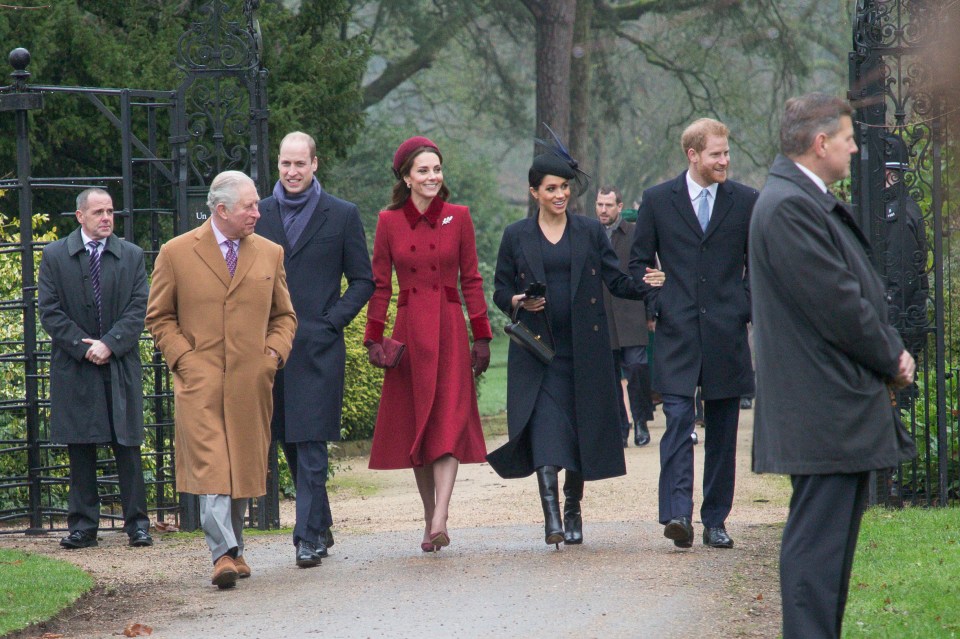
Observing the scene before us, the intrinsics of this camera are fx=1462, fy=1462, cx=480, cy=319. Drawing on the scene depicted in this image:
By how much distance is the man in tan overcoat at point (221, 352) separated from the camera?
684cm

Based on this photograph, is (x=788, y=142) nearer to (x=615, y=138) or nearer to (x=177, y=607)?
(x=177, y=607)

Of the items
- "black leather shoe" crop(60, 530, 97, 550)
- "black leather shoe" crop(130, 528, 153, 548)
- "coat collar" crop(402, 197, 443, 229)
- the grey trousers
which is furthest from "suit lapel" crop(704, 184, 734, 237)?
"black leather shoe" crop(60, 530, 97, 550)

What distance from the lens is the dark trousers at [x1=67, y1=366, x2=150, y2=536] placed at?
8.62 m

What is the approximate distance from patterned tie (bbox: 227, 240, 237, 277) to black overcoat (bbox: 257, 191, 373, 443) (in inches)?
23.0

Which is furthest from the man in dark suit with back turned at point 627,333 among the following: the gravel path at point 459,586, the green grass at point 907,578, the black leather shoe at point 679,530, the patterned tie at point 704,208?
the black leather shoe at point 679,530

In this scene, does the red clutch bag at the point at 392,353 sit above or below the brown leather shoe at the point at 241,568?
above

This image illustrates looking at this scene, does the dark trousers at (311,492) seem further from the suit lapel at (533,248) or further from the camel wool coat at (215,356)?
the suit lapel at (533,248)

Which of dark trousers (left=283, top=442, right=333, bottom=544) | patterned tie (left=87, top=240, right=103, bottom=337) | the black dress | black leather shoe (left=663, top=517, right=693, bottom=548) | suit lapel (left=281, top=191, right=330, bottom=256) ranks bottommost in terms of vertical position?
black leather shoe (left=663, top=517, right=693, bottom=548)

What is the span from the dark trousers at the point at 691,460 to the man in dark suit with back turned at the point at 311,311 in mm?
1676

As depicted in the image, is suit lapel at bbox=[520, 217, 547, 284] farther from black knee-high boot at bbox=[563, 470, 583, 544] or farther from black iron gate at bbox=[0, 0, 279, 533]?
black iron gate at bbox=[0, 0, 279, 533]

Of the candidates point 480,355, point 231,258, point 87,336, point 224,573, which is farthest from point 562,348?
point 87,336

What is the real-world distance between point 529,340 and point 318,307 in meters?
1.10

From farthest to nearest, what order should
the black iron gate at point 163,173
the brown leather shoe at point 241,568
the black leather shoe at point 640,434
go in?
1. the black leather shoe at point 640,434
2. the black iron gate at point 163,173
3. the brown leather shoe at point 241,568

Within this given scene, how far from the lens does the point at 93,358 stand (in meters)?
8.51
